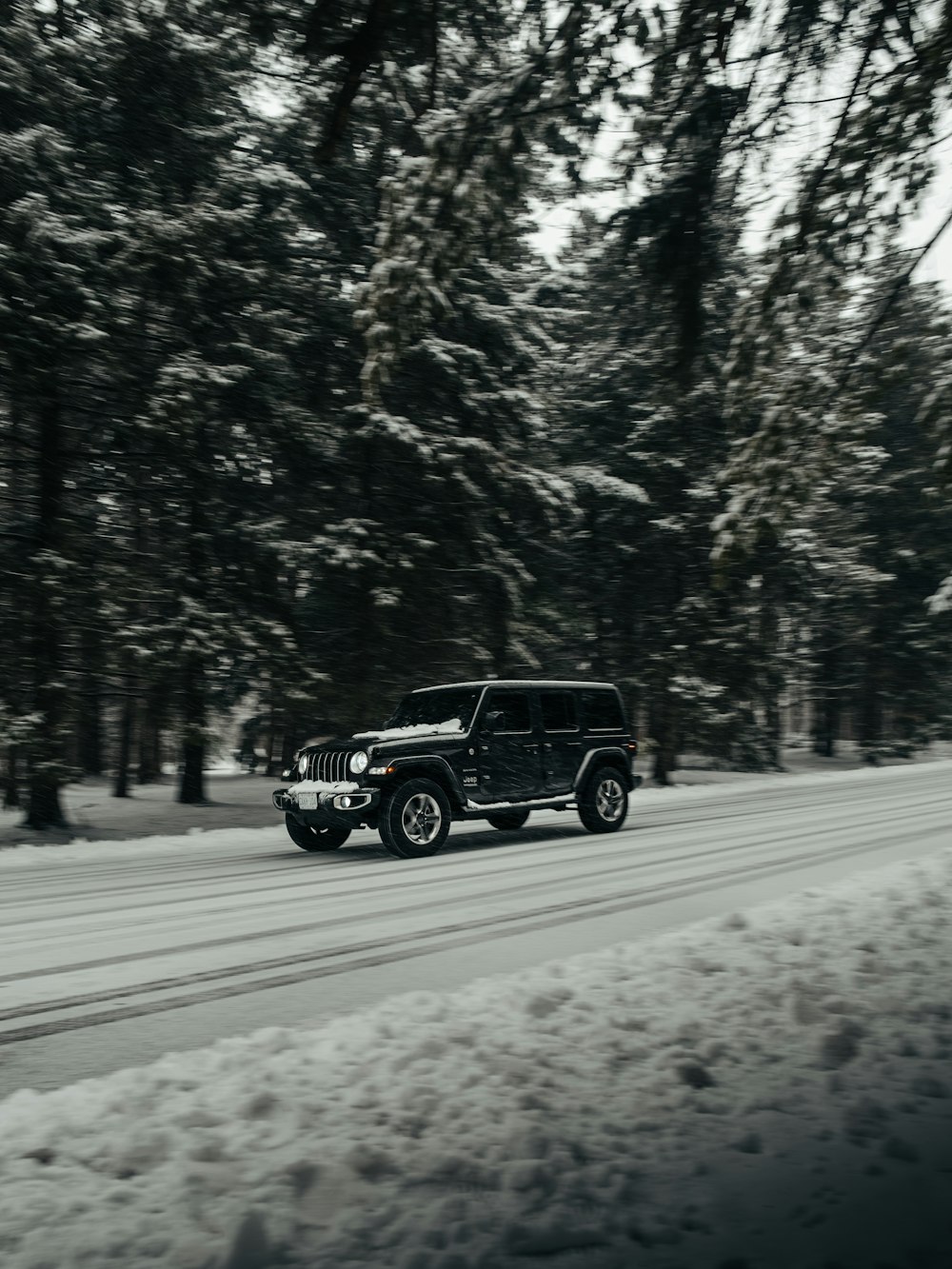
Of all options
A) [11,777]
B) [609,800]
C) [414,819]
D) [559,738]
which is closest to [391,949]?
[414,819]

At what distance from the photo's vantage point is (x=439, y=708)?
47.2ft

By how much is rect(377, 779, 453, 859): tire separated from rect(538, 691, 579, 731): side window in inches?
83.1

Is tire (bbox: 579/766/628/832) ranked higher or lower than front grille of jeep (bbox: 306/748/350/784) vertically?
lower

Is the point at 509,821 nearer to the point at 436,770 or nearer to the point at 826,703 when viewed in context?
the point at 436,770

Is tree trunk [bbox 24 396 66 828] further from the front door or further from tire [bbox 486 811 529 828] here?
tire [bbox 486 811 529 828]

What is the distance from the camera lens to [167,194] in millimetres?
17859

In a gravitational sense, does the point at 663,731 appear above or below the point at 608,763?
above

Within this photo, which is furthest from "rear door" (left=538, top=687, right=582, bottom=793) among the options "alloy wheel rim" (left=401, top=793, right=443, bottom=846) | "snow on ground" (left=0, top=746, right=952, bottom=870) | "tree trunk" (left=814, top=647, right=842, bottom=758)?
"tree trunk" (left=814, top=647, right=842, bottom=758)

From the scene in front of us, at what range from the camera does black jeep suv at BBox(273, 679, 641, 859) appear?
1270 cm

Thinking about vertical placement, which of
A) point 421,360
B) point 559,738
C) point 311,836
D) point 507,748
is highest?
point 421,360

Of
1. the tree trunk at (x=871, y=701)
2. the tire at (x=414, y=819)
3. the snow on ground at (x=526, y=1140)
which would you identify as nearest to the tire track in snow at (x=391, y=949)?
the snow on ground at (x=526, y=1140)

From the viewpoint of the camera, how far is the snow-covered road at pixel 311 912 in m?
5.76

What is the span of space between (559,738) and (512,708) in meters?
0.90

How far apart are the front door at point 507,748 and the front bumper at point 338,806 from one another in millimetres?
1663
